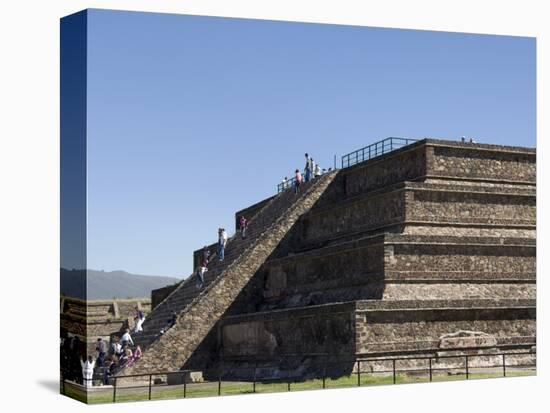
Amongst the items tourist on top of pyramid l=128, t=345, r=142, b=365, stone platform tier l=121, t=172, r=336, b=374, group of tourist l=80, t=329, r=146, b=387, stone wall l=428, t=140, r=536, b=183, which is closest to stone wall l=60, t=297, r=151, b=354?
group of tourist l=80, t=329, r=146, b=387

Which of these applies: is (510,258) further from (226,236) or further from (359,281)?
(226,236)

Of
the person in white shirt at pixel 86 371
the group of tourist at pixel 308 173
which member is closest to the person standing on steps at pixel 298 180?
the group of tourist at pixel 308 173

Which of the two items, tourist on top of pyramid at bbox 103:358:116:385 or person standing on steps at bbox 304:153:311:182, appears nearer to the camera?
tourist on top of pyramid at bbox 103:358:116:385

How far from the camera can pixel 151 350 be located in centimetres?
3309

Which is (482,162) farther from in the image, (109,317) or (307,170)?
(109,317)

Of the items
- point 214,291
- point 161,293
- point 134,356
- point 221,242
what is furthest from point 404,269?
point 161,293

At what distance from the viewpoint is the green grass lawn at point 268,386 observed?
24.6 m

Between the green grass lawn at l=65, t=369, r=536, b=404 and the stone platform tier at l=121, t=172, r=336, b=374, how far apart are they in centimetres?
418

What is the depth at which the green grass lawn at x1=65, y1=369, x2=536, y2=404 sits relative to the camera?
24.6 metres

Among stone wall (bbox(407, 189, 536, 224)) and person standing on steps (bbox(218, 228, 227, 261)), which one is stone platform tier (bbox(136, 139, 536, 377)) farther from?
person standing on steps (bbox(218, 228, 227, 261))

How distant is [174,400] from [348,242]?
9.73m

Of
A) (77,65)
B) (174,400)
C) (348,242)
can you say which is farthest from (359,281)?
(77,65)

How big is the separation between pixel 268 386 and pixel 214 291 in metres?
8.20

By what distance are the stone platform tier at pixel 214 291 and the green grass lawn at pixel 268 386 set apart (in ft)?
13.7
